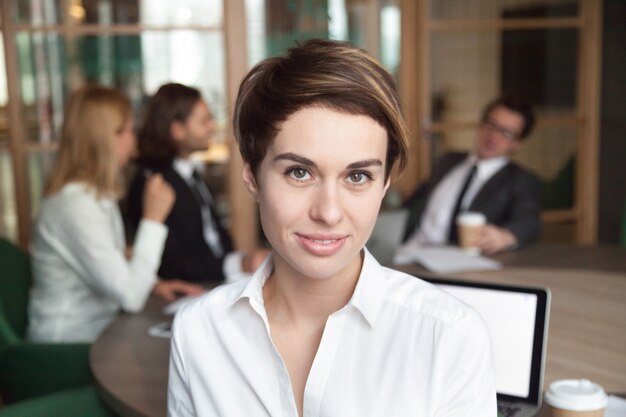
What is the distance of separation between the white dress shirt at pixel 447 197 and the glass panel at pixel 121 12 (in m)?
1.50

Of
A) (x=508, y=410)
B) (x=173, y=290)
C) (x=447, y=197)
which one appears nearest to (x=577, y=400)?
(x=508, y=410)

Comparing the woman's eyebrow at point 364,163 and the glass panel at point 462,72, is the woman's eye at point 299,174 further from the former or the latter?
the glass panel at point 462,72

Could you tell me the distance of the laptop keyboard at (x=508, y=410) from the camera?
1.44 meters

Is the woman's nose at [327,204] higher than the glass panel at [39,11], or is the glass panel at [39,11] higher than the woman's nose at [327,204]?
the glass panel at [39,11]

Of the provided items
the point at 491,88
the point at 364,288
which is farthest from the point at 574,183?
the point at 364,288

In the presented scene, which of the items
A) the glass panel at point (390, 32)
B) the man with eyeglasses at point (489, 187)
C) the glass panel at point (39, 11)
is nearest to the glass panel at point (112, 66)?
the glass panel at point (39, 11)

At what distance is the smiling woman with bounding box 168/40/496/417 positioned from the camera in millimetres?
1146

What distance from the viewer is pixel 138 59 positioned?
4.06m

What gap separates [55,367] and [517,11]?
3335mm

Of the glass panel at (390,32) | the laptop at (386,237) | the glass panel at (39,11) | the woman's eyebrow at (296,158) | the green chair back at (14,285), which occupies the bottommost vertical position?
the green chair back at (14,285)

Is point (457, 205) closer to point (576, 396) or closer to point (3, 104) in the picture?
point (576, 396)

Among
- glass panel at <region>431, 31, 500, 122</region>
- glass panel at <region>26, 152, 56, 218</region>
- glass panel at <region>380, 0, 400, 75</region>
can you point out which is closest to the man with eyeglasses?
glass panel at <region>431, 31, 500, 122</region>

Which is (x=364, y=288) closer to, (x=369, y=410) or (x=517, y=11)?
(x=369, y=410)

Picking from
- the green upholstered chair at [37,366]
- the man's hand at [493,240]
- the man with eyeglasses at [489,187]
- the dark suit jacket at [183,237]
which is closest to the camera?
the green upholstered chair at [37,366]
